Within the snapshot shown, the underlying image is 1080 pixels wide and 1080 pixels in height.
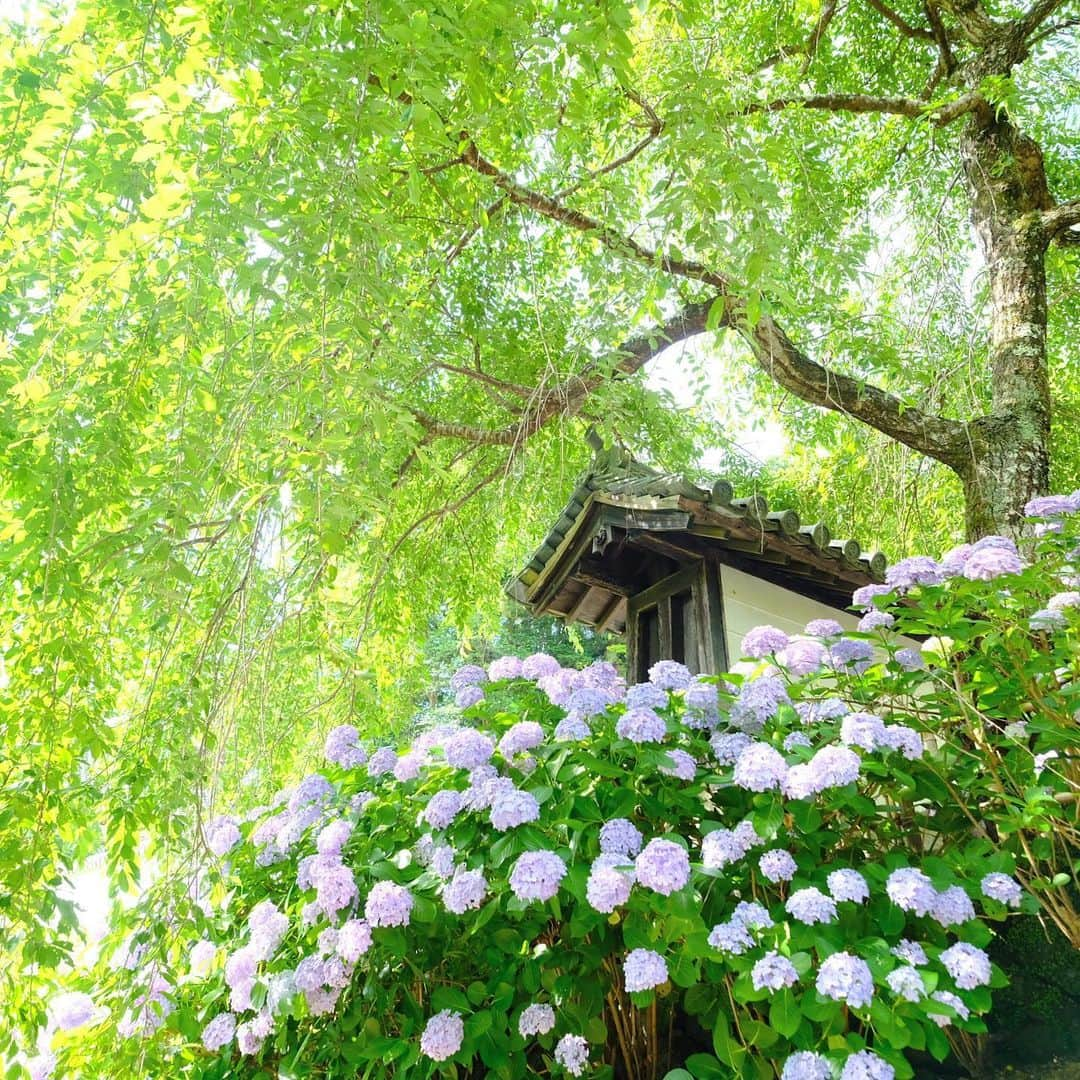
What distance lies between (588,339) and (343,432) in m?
1.53

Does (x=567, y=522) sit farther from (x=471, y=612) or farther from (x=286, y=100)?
(x=286, y=100)

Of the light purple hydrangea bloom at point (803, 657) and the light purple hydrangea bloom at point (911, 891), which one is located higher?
the light purple hydrangea bloom at point (803, 657)

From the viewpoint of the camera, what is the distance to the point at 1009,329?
4.37 m

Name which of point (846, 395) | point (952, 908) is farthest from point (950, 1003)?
point (846, 395)

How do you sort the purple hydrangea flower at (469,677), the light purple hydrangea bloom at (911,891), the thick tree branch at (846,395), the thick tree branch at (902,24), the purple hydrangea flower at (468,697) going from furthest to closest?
the thick tree branch at (902,24) → the thick tree branch at (846,395) → the purple hydrangea flower at (469,677) → the purple hydrangea flower at (468,697) → the light purple hydrangea bloom at (911,891)

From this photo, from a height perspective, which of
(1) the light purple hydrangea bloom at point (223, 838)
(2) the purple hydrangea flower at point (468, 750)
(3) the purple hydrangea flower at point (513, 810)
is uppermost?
(2) the purple hydrangea flower at point (468, 750)

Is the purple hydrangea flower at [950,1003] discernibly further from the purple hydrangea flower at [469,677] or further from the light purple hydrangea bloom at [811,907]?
the purple hydrangea flower at [469,677]

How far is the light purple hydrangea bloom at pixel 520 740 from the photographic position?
1.95m

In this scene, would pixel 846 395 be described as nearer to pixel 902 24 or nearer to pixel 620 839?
pixel 902 24

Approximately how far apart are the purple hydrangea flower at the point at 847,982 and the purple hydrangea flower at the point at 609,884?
39cm

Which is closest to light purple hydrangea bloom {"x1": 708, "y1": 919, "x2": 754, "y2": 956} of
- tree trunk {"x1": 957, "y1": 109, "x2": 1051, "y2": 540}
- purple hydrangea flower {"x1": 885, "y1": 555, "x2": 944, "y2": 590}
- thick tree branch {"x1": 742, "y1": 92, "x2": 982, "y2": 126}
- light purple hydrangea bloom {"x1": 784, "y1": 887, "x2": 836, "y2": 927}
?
light purple hydrangea bloom {"x1": 784, "y1": 887, "x2": 836, "y2": 927}

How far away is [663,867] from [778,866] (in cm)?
25

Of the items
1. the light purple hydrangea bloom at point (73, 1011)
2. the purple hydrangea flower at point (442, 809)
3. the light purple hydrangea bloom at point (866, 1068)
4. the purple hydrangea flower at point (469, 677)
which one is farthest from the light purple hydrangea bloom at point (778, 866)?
the light purple hydrangea bloom at point (73, 1011)

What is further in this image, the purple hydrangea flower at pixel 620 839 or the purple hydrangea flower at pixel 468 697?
the purple hydrangea flower at pixel 468 697
